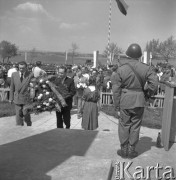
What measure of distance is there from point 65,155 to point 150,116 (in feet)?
21.0

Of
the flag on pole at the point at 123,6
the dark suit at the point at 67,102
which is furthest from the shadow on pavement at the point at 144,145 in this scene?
the flag on pole at the point at 123,6

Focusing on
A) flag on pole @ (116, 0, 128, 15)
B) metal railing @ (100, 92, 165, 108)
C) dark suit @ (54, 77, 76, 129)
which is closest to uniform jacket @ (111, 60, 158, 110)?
flag on pole @ (116, 0, 128, 15)

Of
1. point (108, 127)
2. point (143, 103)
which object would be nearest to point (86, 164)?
point (143, 103)

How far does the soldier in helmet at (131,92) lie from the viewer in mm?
4371

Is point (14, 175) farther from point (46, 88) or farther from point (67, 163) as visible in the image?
point (46, 88)

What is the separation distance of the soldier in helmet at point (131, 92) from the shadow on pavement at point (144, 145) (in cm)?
37

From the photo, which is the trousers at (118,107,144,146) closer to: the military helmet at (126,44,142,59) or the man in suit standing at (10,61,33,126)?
the military helmet at (126,44,142,59)

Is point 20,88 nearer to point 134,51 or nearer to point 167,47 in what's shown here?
point 134,51

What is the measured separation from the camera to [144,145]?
16.9 ft

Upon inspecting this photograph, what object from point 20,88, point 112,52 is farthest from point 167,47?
point 20,88

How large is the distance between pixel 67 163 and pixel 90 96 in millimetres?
2983

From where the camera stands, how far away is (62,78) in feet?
21.9

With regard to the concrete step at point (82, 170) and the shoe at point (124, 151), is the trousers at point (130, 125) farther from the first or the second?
the concrete step at point (82, 170)

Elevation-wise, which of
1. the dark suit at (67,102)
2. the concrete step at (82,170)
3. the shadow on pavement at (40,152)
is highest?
the dark suit at (67,102)
